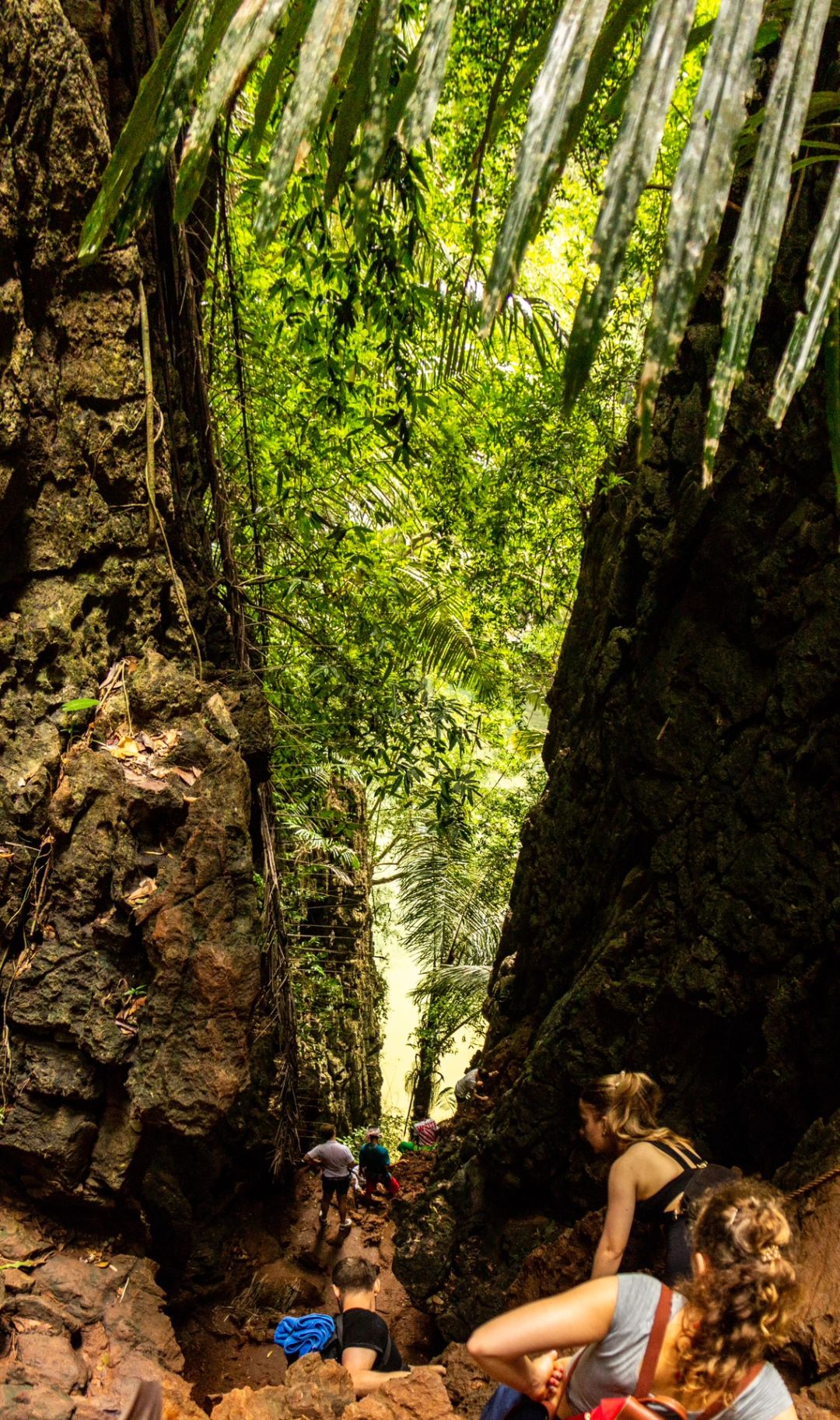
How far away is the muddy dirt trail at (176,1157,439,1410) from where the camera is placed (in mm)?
4961

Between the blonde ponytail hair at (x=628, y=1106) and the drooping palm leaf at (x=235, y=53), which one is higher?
the drooping palm leaf at (x=235, y=53)

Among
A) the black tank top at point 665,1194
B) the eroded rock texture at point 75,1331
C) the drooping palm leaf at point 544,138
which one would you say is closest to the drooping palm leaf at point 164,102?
the drooping palm leaf at point 544,138

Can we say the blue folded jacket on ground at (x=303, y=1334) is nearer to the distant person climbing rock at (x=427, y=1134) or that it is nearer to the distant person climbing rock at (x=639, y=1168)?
the distant person climbing rock at (x=639, y=1168)

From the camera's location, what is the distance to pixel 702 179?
2.07 feet

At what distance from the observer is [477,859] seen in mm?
12695

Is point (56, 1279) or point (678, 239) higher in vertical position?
point (678, 239)

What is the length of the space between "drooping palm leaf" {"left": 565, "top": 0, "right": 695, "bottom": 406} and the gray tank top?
1.77 metres

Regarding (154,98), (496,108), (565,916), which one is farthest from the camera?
(565,916)

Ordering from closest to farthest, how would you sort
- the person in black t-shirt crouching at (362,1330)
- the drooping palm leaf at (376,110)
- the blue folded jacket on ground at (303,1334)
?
1. the drooping palm leaf at (376,110)
2. the person in black t-shirt crouching at (362,1330)
3. the blue folded jacket on ground at (303,1334)

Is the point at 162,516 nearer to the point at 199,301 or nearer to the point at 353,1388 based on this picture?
the point at 199,301

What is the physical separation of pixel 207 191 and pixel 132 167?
5.14 m

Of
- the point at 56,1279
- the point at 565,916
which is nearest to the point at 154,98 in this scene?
the point at 56,1279

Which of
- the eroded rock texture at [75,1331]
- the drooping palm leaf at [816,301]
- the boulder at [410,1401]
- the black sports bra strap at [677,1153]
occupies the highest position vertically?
the drooping palm leaf at [816,301]

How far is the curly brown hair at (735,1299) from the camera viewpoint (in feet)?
5.24
